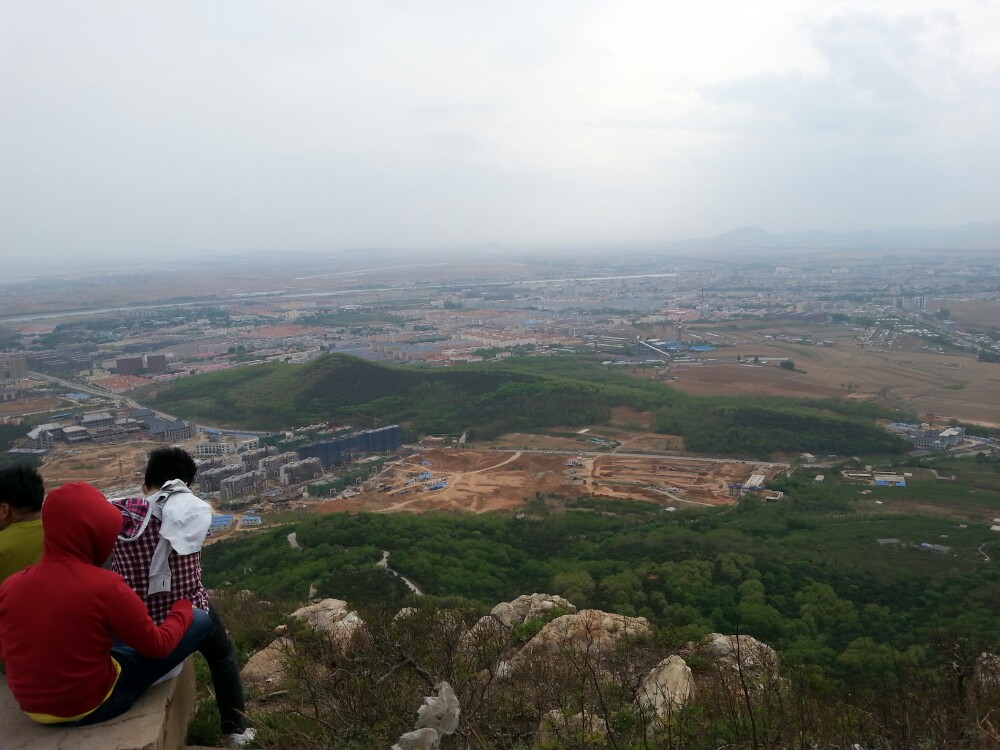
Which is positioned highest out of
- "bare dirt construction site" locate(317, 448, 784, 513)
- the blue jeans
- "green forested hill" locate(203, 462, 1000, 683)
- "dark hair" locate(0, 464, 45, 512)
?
"dark hair" locate(0, 464, 45, 512)

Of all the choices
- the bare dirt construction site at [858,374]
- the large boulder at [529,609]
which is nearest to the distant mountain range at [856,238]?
the bare dirt construction site at [858,374]

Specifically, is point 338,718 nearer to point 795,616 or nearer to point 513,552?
point 795,616

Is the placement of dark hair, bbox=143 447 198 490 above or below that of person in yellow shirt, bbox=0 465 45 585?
above

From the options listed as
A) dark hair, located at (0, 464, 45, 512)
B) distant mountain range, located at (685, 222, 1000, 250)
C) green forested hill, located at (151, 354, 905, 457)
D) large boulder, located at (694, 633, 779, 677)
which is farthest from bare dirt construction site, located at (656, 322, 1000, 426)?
distant mountain range, located at (685, 222, 1000, 250)

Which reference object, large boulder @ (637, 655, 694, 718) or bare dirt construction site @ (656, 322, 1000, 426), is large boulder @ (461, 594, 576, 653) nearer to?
large boulder @ (637, 655, 694, 718)

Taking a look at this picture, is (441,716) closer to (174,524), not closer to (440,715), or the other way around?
(440,715)

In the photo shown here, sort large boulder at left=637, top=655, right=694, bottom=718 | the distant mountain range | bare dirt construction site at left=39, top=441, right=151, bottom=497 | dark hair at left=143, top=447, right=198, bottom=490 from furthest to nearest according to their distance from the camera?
the distant mountain range
bare dirt construction site at left=39, top=441, right=151, bottom=497
large boulder at left=637, top=655, right=694, bottom=718
dark hair at left=143, top=447, right=198, bottom=490

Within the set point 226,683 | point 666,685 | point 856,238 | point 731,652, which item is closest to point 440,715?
point 226,683
